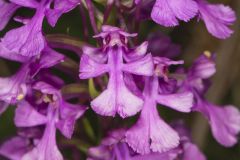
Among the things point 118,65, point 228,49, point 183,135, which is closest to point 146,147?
point 118,65

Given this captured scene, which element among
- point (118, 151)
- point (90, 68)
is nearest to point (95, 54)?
point (90, 68)

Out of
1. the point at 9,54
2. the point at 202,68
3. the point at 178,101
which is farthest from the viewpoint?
the point at 202,68

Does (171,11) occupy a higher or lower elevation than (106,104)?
higher

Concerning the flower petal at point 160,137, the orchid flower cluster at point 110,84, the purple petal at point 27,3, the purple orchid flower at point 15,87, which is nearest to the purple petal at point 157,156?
the orchid flower cluster at point 110,84

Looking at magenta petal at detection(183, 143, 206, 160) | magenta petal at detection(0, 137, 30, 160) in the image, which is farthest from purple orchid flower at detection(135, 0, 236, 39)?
magenta petal at detection(0, 137, 30, 160)

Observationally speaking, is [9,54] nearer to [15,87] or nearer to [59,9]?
[15,87]

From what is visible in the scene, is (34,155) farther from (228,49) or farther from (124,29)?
(228,49)
